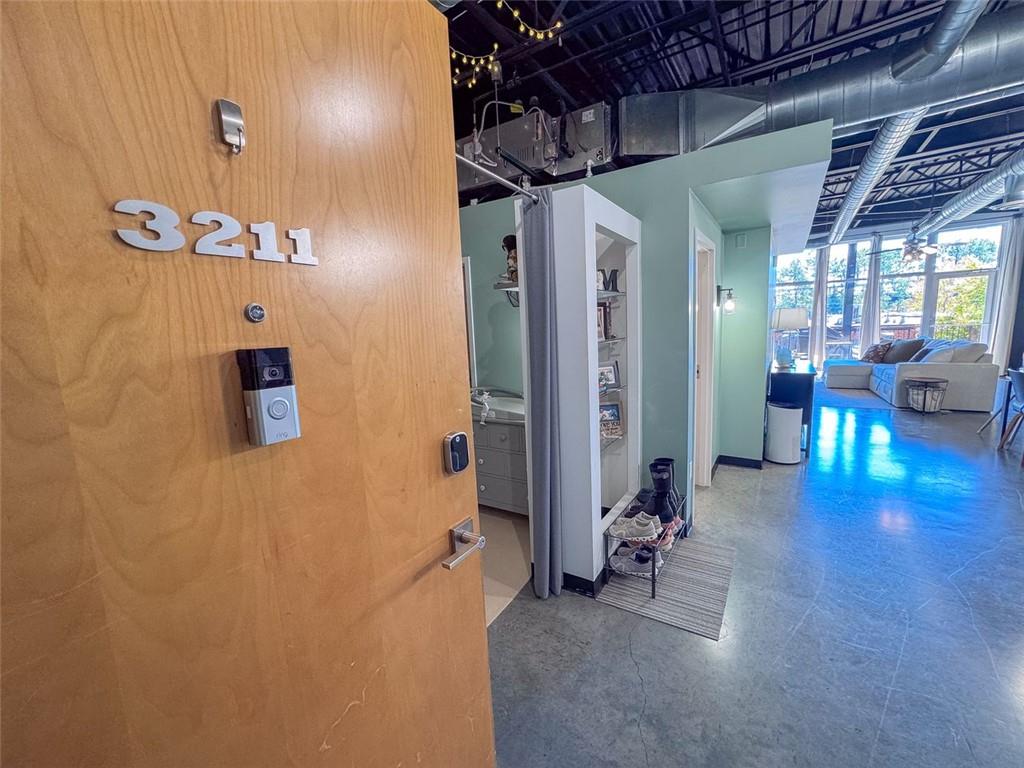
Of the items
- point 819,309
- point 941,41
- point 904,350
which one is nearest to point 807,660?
point 941,41

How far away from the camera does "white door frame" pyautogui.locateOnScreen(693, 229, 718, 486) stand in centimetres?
350

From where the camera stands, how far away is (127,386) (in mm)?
554

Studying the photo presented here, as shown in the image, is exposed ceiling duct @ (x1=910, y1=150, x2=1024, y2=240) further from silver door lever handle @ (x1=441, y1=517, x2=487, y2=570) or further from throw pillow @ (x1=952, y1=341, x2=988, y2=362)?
silver door lever handle @ (x1=441, y1=517, x2=487, y2=570)

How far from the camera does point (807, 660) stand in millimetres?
1875

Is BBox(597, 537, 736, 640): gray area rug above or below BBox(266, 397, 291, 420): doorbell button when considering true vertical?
below

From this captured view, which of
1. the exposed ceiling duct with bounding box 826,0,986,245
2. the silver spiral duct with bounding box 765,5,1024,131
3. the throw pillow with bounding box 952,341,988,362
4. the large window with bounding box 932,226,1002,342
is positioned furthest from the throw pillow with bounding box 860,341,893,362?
the silver spiral duct with bounding box 765,5,1024,131

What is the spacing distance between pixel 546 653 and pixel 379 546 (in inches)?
60.1

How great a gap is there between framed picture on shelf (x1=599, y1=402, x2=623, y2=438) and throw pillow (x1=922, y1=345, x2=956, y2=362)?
259 inches

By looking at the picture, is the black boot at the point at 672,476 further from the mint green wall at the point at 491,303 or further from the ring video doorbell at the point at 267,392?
the ring video doorbell at the point at 267,392

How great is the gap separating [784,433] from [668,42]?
12.3 feet

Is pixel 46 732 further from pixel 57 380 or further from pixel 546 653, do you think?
pixel 546 653

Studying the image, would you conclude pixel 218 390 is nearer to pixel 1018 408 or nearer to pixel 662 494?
pixel 662 494

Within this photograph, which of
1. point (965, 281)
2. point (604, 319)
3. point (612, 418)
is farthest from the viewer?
point (965, 281)

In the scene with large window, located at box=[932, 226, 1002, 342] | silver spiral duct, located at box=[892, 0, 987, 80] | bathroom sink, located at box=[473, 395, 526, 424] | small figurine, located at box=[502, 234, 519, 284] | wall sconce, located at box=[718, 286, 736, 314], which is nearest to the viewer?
silver spiral duct, located at box=[892, 0, 987, 80]
